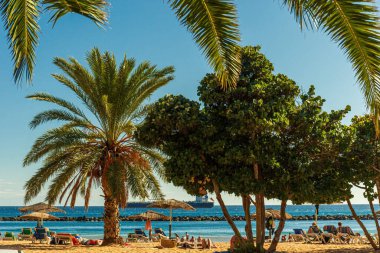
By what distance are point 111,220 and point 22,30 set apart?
14.0 m

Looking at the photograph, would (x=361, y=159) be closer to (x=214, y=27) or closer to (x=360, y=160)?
(x=360, y=160)

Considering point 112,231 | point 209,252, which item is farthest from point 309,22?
point 112,231

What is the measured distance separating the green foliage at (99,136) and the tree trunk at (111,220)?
0.41 metres

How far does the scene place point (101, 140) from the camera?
59.7 ft

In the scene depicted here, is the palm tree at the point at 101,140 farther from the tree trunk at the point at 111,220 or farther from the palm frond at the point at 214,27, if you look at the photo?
the palm frond at the point at 214,27

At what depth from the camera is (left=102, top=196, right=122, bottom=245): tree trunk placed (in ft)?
60.1

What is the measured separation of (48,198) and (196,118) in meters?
7.81

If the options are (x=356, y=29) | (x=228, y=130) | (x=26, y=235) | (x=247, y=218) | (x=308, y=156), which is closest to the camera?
(x=356, y=29)

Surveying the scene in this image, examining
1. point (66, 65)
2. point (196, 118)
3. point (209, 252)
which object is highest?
point (66, 65)

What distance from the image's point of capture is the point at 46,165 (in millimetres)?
17438

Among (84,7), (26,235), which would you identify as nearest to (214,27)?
(84,7)

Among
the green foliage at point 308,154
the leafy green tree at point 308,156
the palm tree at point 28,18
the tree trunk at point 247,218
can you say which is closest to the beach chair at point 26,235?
the tree trunk at point 247,218

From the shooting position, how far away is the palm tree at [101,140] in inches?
682

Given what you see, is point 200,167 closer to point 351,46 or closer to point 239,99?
point 239,99
